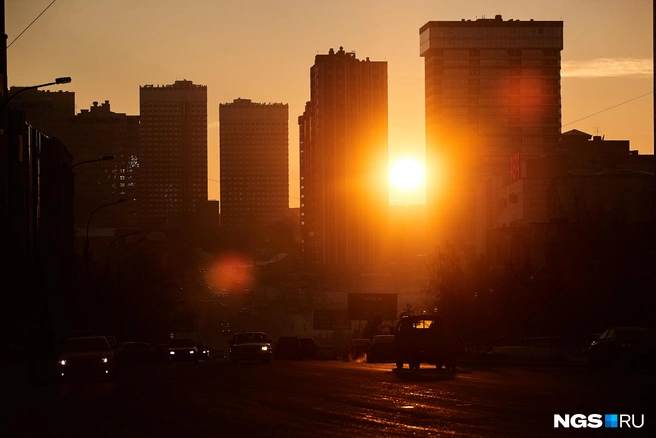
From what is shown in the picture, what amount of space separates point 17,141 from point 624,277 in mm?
54731

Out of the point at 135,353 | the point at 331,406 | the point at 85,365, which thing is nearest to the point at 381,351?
the point at 135,353

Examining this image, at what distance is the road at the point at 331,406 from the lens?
51.7ft

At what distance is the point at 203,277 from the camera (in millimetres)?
167000

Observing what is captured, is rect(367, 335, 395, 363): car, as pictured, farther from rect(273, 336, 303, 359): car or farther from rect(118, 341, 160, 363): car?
rect(118, 341, 160, 363): car

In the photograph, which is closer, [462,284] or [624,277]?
[624,277]

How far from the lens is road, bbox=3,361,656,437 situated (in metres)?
15.8

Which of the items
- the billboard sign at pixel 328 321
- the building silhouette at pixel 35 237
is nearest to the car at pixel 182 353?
the building silhouette at pixel 35 237

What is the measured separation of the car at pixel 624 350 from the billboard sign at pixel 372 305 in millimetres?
71638

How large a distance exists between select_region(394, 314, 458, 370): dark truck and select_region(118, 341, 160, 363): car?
82.3ft

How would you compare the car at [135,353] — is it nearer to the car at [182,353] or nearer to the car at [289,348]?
the car at [182,353]

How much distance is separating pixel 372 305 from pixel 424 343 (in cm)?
7483

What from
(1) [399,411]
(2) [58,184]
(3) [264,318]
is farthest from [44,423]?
(3) [264,318]

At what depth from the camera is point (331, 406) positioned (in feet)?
64.4

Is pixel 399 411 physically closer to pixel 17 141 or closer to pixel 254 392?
pixel 254 392
